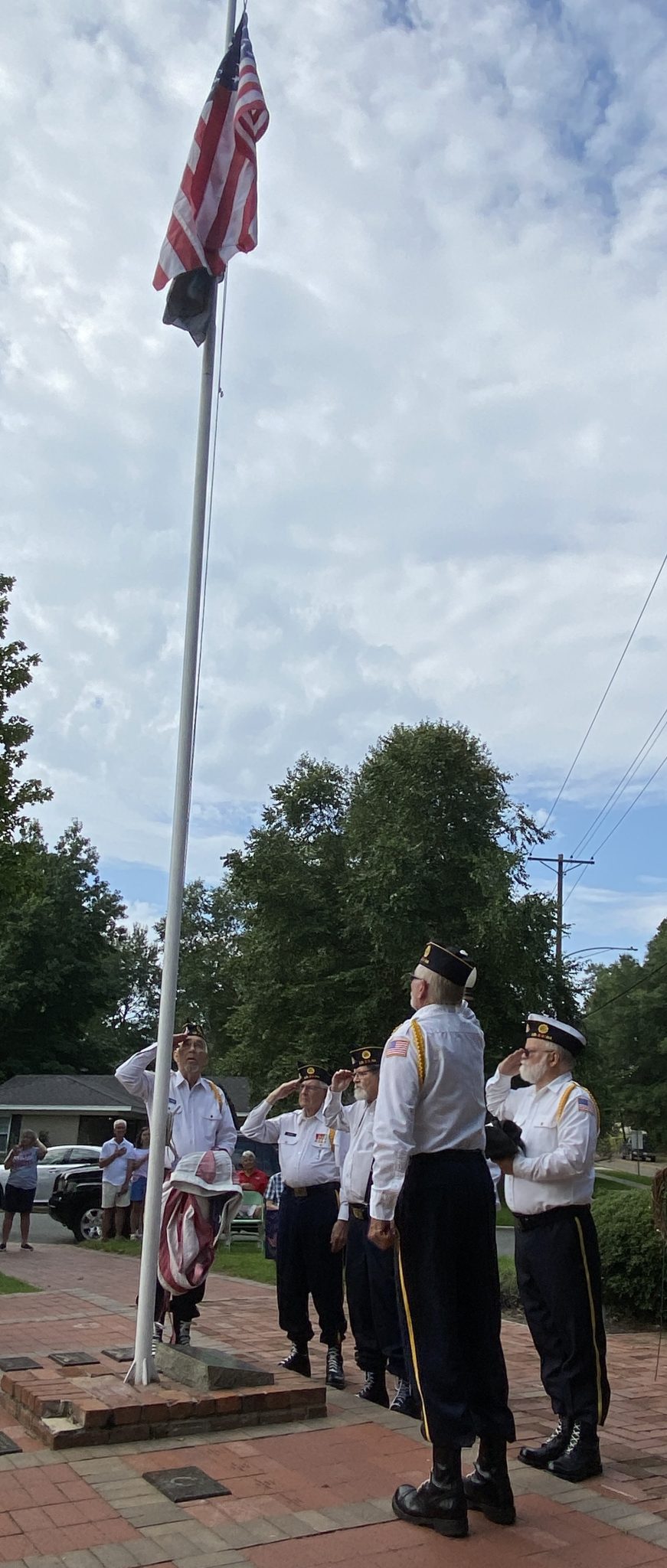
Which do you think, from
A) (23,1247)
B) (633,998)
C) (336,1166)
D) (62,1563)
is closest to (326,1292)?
(336,1166)

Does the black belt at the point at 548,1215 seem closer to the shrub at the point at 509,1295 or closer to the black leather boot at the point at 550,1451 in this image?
the black leather boot at the point at 550,1451

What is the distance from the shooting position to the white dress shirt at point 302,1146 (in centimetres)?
669

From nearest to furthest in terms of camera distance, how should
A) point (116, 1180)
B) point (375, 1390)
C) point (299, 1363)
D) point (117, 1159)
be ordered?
1. point (375, 1390)
2. point (299, 1363)
3. point (117, 1159)
4. point (116, 1180)

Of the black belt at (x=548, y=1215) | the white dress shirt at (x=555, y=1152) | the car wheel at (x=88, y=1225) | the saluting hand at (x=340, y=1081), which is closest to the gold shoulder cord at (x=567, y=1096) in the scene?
the white dress shirt at (x=555, y=1152)

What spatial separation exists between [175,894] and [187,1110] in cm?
137

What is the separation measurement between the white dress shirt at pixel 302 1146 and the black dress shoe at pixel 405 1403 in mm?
1172

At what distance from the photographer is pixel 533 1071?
5.42 m

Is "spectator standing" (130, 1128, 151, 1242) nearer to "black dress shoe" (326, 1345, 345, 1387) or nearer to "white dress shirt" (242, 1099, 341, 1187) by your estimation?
"white dress shirt" (242, 1099, 341, 1187)

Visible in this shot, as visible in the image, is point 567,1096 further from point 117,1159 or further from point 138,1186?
point 138,1186

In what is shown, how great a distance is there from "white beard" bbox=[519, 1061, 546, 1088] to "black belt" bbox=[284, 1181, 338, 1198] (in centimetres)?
175

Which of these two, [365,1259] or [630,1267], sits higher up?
[365,1259]

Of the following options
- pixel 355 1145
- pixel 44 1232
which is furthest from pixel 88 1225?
pixel 355 1145

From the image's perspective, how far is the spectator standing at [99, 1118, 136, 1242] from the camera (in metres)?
15.4

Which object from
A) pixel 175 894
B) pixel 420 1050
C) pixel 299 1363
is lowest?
pixel 299 1363
